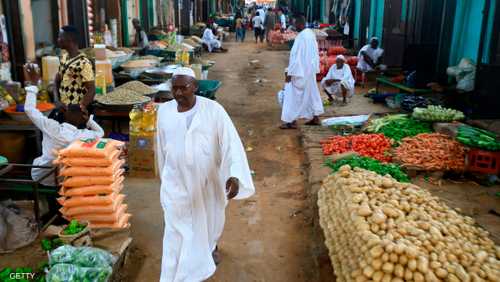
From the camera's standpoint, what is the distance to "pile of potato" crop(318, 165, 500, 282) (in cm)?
330

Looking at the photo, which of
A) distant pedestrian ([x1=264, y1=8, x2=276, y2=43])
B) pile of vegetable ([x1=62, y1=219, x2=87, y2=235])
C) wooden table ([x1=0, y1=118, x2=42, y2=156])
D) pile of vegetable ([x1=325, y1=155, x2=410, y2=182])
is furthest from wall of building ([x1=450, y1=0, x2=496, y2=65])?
distant pedestrian ([x1=264, y1=8, x2=276, y2=43])

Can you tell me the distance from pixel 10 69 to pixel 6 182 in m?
3.49

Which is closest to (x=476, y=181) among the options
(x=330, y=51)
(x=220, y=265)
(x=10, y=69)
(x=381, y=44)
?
(x=220, y=265)

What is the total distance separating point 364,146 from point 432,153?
96 centimetres

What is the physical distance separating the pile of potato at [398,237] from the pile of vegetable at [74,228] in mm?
2129

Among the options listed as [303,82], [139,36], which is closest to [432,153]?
[303,82]

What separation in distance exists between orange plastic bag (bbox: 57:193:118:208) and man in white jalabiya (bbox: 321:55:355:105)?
282 inches

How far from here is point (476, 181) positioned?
6.21m

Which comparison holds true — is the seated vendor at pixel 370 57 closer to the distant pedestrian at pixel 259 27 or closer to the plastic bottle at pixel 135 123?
the plastic bottle at pixel 135 123

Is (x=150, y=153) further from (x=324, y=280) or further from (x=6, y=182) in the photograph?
(x=324, y=280)

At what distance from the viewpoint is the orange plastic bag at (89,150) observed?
4629 millimetres

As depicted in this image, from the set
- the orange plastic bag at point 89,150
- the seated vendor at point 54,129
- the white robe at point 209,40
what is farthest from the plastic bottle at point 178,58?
the white robe at point 209,40

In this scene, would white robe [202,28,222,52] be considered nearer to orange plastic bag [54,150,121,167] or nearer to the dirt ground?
the dirt ground

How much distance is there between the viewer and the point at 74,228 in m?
4.36
